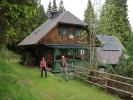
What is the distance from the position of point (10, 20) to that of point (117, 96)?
30.6ft

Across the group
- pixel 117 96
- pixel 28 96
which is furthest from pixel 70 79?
pixel 28 96

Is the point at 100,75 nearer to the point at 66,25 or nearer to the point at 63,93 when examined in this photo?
the point at 63,93

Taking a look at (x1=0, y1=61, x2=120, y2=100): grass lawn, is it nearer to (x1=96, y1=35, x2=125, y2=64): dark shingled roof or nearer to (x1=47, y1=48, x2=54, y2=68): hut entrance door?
(x1=47, y1=48, x2=54, y2=68): hut entrance door

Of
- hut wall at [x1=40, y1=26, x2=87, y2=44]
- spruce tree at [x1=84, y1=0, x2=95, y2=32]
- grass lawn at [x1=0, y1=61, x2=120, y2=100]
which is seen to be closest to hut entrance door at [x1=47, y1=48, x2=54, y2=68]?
hut wall at [x1=40, y1=26, x2=87, y2=44]

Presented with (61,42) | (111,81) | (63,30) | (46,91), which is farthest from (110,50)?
(46,91)

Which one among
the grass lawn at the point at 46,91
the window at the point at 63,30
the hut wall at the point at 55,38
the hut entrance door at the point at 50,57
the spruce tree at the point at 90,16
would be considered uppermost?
the spruce tree at the point at 90,16

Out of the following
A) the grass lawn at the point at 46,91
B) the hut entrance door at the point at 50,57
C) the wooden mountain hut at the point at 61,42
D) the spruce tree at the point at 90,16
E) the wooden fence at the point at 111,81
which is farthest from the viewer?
the wooden mountain hut at the point at 61,42

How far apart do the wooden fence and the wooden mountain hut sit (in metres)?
8.60

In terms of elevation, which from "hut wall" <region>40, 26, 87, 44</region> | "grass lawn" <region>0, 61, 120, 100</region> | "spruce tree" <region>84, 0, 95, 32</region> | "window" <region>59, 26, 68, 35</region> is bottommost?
"grass lawn" <region>0, 61, 120, 100</region>

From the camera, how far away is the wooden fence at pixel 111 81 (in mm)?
20094

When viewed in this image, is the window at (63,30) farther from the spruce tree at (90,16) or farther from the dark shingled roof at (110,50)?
the spruce tree at (90,16)

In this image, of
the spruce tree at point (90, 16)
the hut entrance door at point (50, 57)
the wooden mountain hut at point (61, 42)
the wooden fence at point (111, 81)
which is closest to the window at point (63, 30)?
the wooden mountain hut at point (61, 42)

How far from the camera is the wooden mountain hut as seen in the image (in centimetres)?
3447

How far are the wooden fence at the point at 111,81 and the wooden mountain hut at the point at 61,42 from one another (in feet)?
28.2
